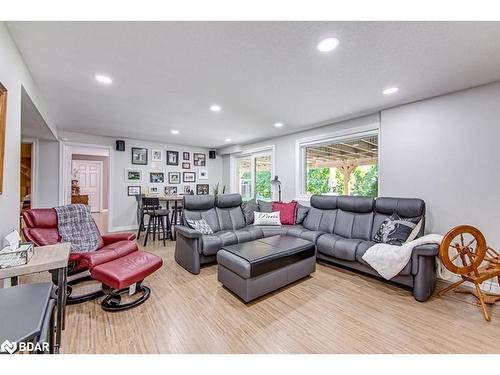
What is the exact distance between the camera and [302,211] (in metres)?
4.16

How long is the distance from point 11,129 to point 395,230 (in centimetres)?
400

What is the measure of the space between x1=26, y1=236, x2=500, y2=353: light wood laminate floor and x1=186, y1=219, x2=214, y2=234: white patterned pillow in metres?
0.89

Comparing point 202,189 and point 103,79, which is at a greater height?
point 103,79

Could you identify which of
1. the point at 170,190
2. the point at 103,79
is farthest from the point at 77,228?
the point at 170,190

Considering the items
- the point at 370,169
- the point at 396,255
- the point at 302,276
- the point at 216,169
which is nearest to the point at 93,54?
the point at 302,276

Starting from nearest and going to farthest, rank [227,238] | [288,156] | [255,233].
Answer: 1. [227,238]
2. [255,233]
3. [288,156]

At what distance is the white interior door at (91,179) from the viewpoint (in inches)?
336

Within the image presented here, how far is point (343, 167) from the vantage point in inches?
163

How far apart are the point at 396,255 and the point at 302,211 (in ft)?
6.22

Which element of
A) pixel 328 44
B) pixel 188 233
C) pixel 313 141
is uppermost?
pixel 328 44

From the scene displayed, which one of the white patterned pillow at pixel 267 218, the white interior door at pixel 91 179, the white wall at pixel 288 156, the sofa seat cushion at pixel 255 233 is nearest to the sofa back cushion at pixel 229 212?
the white patterned pillow at pixel 267 218

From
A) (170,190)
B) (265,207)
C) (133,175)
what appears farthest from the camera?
(170,190)

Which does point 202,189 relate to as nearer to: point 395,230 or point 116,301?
point 116,301

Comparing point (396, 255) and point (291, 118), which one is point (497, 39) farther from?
point (291, 118)
